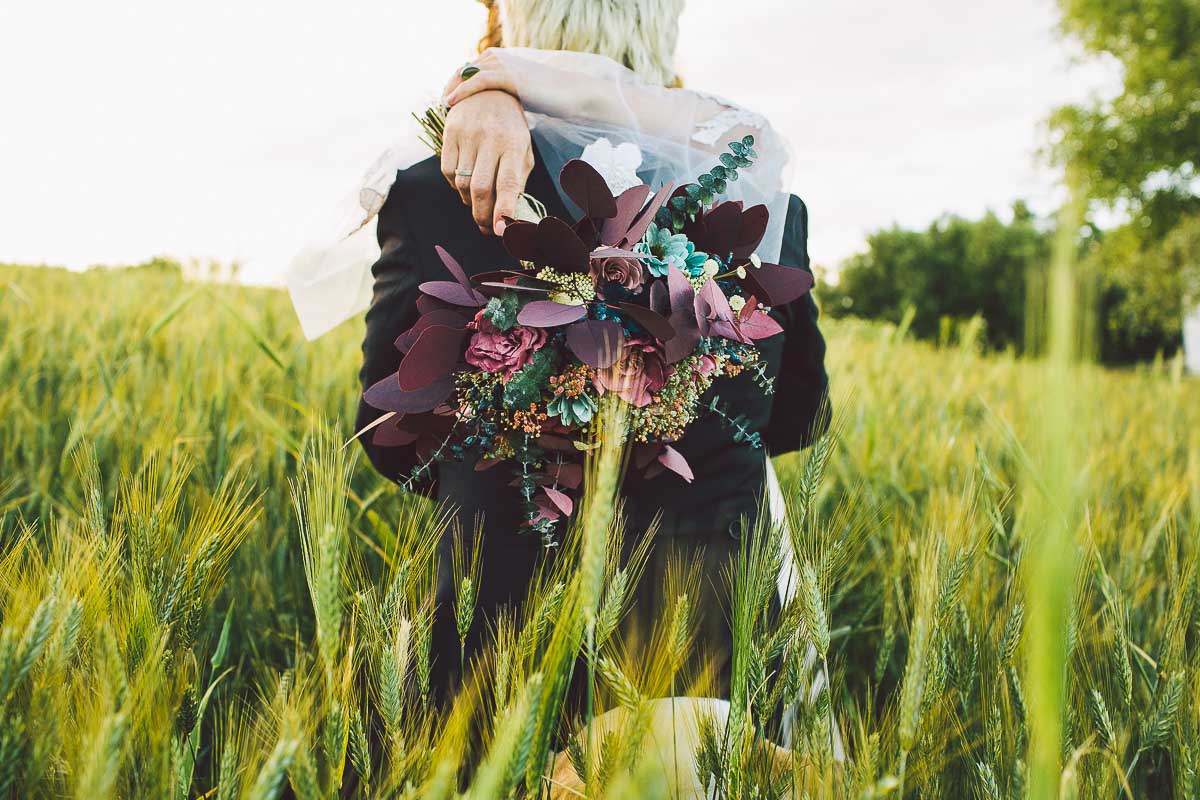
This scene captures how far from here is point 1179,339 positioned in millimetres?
19500

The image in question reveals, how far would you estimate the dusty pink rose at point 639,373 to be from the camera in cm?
80

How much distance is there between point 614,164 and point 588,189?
19 cm

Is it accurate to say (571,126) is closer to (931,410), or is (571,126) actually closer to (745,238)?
(745,238)

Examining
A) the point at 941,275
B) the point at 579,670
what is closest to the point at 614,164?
the point at 579,670

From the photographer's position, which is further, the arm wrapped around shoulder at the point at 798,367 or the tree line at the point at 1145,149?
the tree line at the point at 1145,149

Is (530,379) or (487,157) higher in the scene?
(487,157)

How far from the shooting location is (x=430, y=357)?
33.4 inches

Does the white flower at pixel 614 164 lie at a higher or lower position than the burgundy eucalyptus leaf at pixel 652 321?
higher

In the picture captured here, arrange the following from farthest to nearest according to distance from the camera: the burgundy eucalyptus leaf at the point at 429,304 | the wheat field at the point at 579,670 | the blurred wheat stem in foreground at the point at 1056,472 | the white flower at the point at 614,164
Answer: the white flower at the point at 614,164 → the burgundy eucalyptus leaf at the point at 429,304 → the wheat field at the point at 579,670 → the blurred wheat stem in foreground at the point at 1056,472

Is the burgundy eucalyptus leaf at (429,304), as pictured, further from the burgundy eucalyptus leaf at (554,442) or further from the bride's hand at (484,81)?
the bride's hand at (484,81)

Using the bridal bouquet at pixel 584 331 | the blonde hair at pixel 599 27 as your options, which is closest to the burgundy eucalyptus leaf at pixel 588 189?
the bridal bouquet at pixel 584 331

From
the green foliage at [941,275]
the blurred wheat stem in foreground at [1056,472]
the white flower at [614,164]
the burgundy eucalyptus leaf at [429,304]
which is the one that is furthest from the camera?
the green foliage at [941,275]

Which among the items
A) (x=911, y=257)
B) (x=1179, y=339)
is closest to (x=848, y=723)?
(x=1179, y=339)

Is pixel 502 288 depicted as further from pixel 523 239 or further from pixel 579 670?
pixel 579 670
